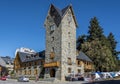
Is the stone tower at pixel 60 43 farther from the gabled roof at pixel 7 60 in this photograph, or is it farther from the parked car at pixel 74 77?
the gabled roof at pixel 7 60

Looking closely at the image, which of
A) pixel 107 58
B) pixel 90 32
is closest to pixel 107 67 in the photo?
pixel 107 58

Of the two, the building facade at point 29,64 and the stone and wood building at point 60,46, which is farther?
the building facade at point 29,64

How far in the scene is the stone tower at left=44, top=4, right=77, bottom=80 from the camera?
66.6 metres

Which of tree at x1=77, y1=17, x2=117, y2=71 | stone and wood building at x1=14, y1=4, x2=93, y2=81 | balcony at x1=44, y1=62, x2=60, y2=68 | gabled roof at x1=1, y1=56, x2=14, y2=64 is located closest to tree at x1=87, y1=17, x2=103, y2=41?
tree at x1=77, y1=17, x2=117, y2=71

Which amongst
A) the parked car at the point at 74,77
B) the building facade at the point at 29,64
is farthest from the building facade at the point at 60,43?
the building facade at the point at 29,64

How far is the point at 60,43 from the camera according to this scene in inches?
2623

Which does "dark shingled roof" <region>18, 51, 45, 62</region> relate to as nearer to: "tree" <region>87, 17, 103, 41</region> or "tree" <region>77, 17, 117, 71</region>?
"tree" <region>77, 17, 117, 71</region>

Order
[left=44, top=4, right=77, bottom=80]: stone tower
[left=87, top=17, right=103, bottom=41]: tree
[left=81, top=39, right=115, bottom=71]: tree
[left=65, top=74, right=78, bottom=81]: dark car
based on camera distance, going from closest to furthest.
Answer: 1. [left=65, top=74, right=78, bottom=81]: dark car
2. [left=44, top=4, right=77, bottom=80]: stone tower
3. [left=81, top=39, right=115, bottom=71]: tree
4. [left=87, top=17, right=103, bottom=41]: tree

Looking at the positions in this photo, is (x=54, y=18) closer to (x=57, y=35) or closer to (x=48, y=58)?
(x=57, y=35)

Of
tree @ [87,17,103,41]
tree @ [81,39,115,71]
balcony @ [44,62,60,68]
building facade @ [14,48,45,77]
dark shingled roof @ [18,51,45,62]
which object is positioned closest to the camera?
balcony @ [44,62,60,68]

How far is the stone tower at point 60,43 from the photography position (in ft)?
218

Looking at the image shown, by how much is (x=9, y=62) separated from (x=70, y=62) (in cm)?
6335

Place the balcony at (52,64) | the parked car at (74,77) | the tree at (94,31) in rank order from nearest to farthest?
Result: the parked car at (74,77)
the balcony at (52,64)
the tree at (94,31)

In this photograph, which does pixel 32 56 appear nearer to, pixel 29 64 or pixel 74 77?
pixel 29 64
